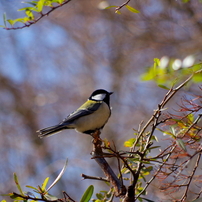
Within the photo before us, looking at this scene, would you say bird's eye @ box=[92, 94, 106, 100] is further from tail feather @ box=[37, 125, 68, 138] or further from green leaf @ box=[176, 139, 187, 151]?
green leaf @ box=[176, 139, 187, 151]

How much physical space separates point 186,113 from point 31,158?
5.11m

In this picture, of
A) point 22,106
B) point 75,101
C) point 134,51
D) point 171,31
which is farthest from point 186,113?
point 22,106

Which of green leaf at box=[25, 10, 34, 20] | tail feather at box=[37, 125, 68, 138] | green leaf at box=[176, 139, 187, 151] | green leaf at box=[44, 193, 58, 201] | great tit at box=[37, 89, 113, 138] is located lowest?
green leaf at box=[44, 193, 58, 201]

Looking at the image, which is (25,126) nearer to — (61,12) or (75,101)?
(75,101)

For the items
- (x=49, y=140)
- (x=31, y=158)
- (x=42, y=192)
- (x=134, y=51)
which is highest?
(x=134, y=51)

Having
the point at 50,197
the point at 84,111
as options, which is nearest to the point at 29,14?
the point at 50,197

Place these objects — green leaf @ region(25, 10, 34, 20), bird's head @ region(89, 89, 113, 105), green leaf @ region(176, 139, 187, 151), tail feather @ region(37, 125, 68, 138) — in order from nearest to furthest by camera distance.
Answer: green leaf @ region(176, 139, 187, 151)
green leaf @ region(25, 10, 34, 20)
tail feather @ region(37, 125, 68, 138)
bird's head @ region(89, 89, 113, 105)

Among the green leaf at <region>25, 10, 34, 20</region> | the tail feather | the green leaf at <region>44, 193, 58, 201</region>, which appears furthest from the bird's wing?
the green leaf at <region>44, 193, 58, 201</region>

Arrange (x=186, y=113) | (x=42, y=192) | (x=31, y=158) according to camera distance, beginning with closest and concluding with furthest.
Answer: (x=42, y=192)
(x=186, y=113)
(x=31, y=158)

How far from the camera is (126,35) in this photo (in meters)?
5.76

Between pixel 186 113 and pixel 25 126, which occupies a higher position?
pixel 25 126

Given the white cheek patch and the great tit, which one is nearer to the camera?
the great tit

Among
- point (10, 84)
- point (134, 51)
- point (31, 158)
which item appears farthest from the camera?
point (10, 84)

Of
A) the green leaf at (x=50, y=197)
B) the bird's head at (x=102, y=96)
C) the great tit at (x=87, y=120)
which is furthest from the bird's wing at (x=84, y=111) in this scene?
the green leaf at (x=50, y=197)
